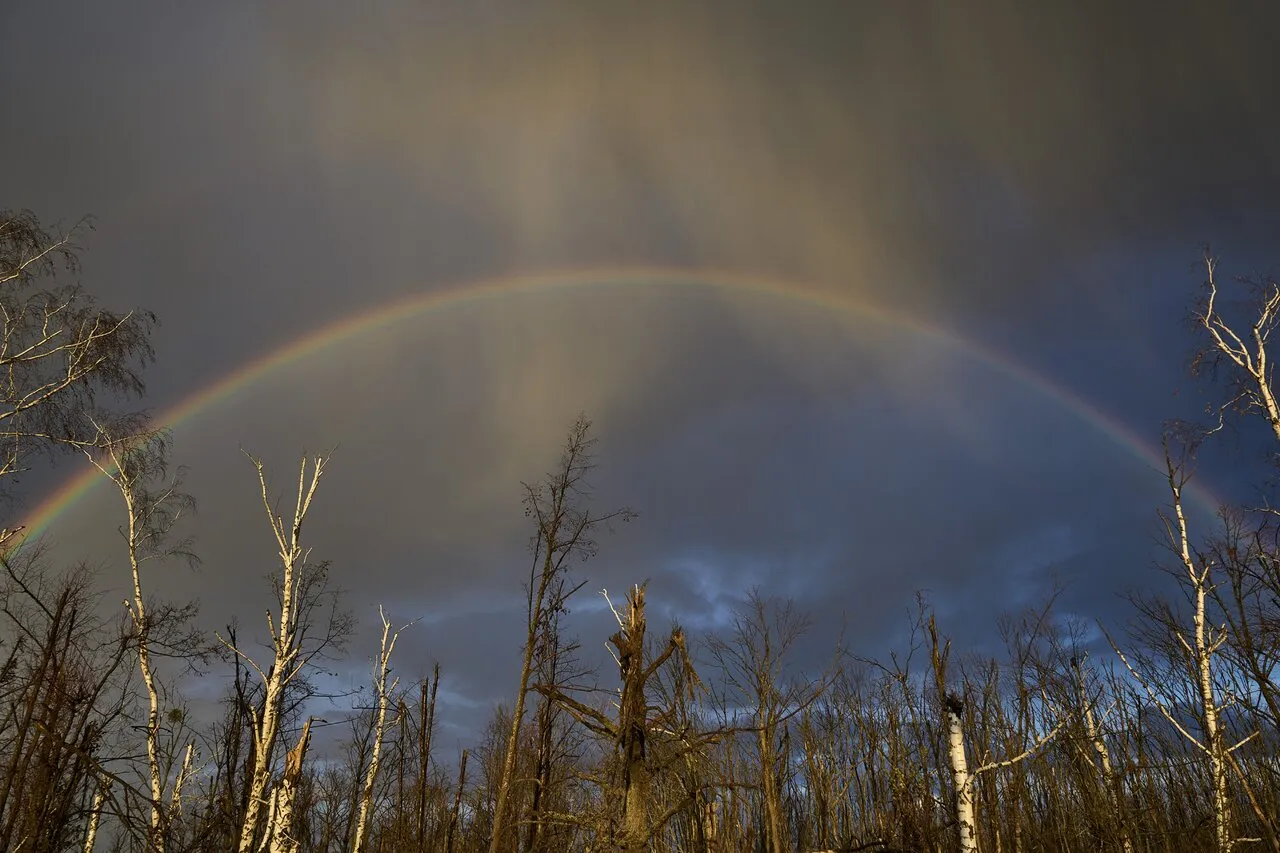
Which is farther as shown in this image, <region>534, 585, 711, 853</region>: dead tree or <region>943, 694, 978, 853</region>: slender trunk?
<region>943, 694, 978, 853</region>: slender trunk

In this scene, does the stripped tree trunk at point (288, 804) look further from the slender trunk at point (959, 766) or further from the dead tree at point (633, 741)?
the slender trunk at point (959, 766)

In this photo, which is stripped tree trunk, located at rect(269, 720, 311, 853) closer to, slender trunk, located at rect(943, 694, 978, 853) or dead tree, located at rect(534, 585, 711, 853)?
dead tree, located at rect(534, 585, 711, 853)

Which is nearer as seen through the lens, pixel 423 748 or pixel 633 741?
pixel 633 741

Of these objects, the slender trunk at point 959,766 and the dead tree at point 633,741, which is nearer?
the dead tree at point 633,741

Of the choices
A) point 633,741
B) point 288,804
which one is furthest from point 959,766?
point 288,804

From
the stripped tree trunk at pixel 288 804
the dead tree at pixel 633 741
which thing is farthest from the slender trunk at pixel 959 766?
the stripped tree trunk at pixel 288 804

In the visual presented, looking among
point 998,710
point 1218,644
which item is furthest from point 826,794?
point 1218,644

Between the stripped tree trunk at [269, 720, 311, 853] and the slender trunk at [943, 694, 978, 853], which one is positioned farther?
the slender trunk at [943, 694, 978, 853]

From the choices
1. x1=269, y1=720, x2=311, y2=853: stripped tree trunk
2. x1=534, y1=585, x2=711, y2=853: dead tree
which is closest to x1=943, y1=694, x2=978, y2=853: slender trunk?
x1=534, y1=585, x2=711, y2=853: dead tree

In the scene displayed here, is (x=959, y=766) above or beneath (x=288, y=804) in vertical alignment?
above

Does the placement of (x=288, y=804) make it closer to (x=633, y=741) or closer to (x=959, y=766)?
(x=633, y=741)

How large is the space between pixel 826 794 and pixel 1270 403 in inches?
958

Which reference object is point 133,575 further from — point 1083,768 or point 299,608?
point 1083,768

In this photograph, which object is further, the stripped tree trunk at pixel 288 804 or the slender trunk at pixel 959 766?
the slender trunk at pixel 959 766
